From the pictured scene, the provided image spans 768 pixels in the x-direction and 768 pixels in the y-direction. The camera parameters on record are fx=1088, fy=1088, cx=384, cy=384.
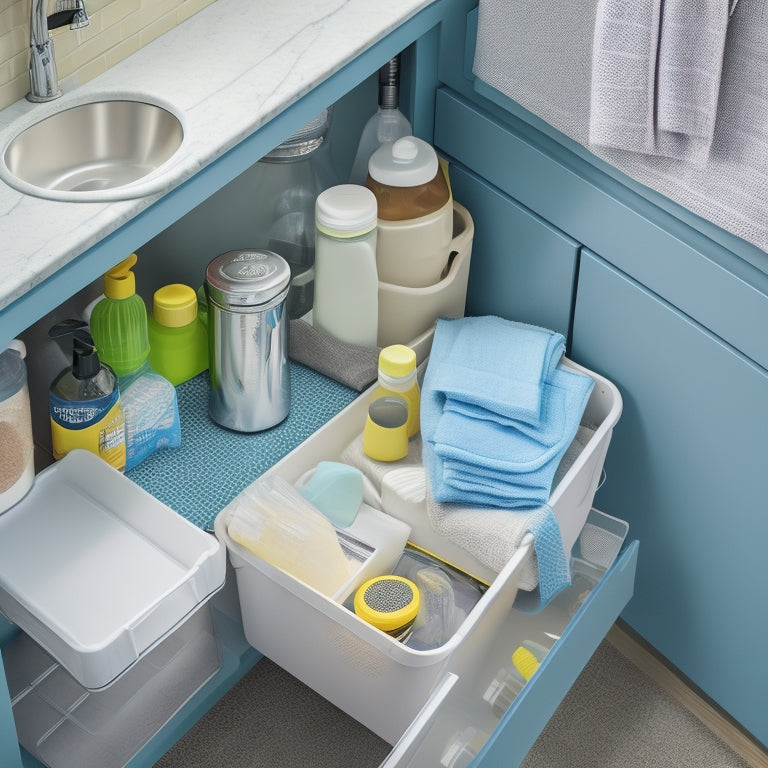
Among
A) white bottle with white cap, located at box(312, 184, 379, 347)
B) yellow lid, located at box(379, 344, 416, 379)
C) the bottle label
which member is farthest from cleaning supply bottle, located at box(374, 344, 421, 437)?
the bottle label

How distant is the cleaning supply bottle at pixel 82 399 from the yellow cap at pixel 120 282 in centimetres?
5

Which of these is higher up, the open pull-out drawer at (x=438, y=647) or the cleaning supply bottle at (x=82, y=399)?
the cleaning supply bottle at (x=82, y=399)

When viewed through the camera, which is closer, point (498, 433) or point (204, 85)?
point (204, 85)

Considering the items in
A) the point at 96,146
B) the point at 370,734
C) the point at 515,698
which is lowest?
the point at 370,734

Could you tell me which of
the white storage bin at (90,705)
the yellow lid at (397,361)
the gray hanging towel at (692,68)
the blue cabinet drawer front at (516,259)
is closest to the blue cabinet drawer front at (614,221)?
the blue cabinet drawer front at (516,259)

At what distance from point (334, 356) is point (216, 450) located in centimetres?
21

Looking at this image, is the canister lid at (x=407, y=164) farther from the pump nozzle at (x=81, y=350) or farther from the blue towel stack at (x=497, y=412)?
the pump nozzle at (x=81, y=350)

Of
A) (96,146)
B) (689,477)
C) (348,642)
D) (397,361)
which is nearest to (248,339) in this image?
(397,361)

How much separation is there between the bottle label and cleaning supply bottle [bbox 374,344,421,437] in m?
0.33

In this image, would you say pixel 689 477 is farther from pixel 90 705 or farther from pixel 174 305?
pixel 90 705

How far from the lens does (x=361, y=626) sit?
118 cm

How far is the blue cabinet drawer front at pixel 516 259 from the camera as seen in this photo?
4.85ft

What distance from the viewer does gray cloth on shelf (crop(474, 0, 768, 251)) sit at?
3.84 feet


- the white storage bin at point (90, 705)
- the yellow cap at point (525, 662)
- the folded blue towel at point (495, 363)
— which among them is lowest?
the white storage bin at point (90, 705)
